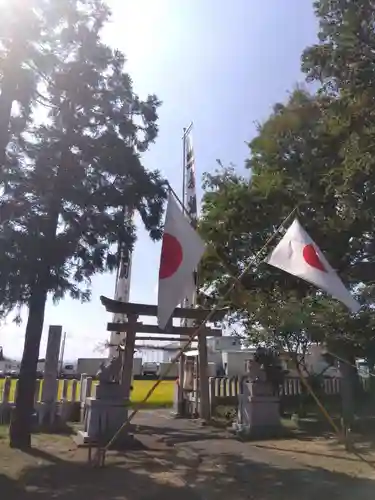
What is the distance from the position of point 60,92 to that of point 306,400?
11824 mm

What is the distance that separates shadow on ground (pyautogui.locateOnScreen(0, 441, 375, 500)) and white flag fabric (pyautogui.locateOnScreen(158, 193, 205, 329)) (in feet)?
7.57

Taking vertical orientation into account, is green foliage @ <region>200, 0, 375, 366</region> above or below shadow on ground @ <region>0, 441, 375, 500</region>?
above

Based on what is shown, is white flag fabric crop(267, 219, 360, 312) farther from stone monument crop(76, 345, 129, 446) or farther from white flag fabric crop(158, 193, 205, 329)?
stone monument crop(76, 345, 129, 446)

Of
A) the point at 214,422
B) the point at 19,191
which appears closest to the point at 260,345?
the point at 214,422

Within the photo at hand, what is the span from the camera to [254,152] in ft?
47.2

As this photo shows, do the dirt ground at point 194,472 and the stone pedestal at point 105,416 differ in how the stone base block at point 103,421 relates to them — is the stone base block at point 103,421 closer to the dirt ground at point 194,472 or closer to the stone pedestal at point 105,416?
the stone pedestal at point 105,416

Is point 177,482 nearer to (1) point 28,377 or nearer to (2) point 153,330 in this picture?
(1) point 28,377

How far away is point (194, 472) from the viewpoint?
799 cm

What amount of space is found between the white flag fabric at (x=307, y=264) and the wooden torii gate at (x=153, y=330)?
547cm

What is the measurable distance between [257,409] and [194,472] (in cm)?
453

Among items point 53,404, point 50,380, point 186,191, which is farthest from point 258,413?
point 186,191

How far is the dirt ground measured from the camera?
6.58 m

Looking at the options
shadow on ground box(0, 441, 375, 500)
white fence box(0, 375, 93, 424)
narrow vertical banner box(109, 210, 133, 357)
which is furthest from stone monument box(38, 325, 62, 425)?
shadow on ground box(0, 441, 375, 500)

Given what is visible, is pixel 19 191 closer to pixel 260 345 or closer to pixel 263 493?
pixel 263 493
